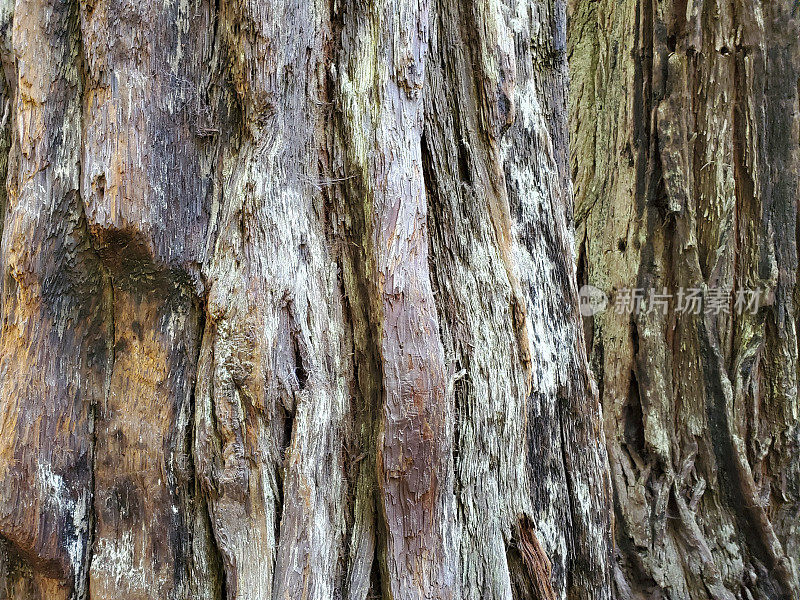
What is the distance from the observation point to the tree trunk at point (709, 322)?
1956 millimetres

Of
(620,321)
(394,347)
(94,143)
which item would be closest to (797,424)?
(620,321)

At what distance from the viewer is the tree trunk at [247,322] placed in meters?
1.06

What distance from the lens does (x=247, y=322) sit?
106 cm

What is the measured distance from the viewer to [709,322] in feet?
6.68

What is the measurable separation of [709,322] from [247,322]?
164cm

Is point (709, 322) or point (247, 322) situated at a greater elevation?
point (709, 322)

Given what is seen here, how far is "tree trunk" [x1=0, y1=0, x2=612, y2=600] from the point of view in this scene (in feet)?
3.47

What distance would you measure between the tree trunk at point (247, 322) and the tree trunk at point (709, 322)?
1006 mm

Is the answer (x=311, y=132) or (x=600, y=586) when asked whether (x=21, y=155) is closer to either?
(x=311, y=132)

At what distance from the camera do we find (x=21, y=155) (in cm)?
111

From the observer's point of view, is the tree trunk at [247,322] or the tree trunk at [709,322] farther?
the tree trunk at [709,322]

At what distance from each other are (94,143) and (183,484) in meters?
0.64

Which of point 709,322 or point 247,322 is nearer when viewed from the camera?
point 247,322

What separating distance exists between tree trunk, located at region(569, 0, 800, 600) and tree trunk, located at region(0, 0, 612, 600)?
101 cm
